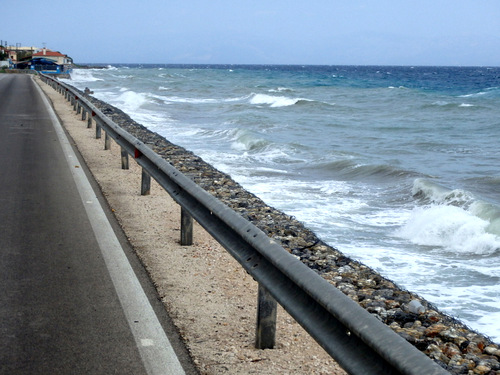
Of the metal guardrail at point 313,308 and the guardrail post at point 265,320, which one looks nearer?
the metal guardrail at point 313,308

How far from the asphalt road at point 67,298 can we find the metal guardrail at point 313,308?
0.74 m

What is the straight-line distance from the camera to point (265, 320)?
4.45 metres

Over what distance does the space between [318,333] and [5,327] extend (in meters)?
2.37

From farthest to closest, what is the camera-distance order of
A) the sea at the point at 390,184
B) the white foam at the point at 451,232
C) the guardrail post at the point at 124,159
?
the guardrail post at the point at 124,159
the white foam at the point at 451,232
the sea at the point at 390,184

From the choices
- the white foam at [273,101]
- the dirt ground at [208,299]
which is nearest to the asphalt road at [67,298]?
the dirt ground at [208,299]

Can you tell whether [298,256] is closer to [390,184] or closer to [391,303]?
[391,303]

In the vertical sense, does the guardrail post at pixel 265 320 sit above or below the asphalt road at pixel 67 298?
above

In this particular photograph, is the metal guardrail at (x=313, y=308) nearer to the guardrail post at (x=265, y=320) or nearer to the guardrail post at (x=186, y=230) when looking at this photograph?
the guardrail post at (x=265, y=320)

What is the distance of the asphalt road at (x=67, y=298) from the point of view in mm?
4211

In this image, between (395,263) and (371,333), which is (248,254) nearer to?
(371,333)

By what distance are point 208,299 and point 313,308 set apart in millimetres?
1969

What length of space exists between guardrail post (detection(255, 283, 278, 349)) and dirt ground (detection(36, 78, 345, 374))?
6cm

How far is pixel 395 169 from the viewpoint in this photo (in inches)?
720

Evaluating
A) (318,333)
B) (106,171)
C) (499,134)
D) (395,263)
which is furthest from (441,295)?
(499,134)
